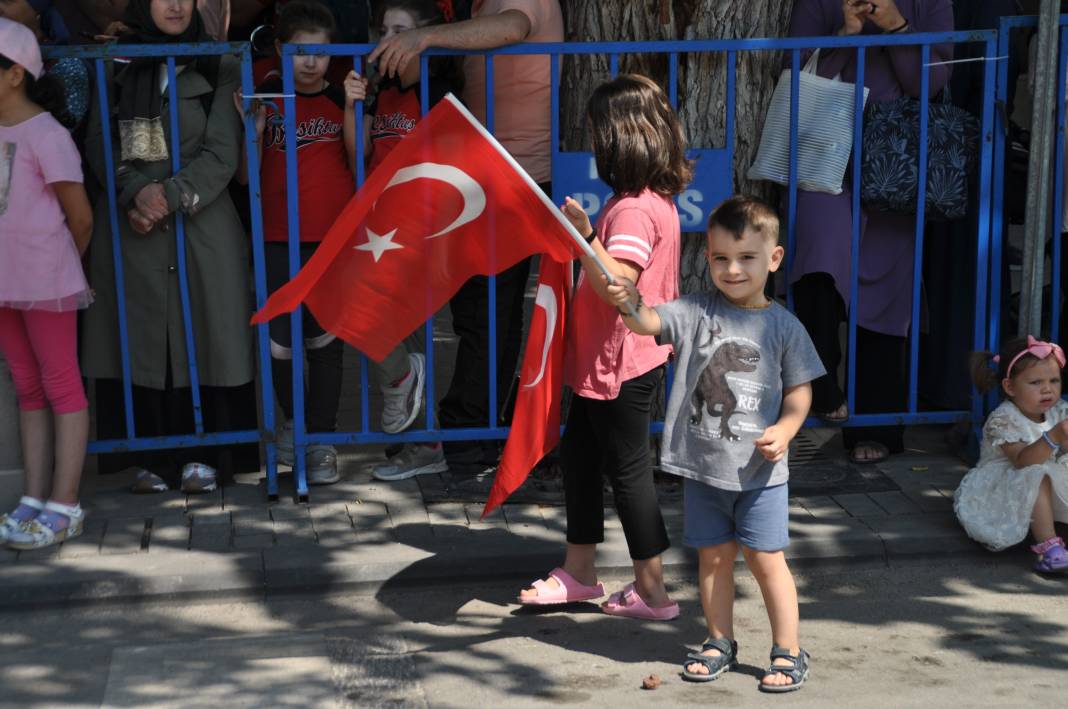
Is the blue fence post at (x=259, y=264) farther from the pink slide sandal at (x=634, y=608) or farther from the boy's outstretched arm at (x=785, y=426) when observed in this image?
the boy's outstretched arm at (x=785, y=426)

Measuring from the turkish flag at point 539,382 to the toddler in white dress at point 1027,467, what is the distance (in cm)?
182

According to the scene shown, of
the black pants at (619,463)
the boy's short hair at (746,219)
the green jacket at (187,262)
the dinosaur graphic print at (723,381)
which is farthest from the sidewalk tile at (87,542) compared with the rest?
the boy's short hair at (746,219)

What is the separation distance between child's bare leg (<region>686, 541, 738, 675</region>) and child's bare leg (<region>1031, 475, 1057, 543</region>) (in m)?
1.56

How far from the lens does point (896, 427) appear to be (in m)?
7.07

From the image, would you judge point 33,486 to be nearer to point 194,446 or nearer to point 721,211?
point 194,446

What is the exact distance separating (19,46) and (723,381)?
9.44ft

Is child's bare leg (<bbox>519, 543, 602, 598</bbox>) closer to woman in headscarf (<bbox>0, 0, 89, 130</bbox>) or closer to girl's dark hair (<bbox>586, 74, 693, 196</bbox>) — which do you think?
girl's dark hair (<bbox>586, 74, 693, 196</bbox>)

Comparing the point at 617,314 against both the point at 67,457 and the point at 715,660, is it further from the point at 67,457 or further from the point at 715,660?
the point at 67,457

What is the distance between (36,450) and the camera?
613 cm

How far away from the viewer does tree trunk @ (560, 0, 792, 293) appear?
6.55m

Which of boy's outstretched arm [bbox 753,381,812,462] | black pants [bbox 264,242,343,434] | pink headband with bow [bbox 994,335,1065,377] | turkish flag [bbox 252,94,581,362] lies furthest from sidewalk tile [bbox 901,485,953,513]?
black pants [bbox 264,242,343,434]

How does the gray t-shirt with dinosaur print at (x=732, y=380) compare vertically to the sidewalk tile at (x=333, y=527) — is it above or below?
above

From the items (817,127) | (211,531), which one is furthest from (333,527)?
(817,127)

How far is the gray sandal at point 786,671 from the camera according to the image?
4883mm
